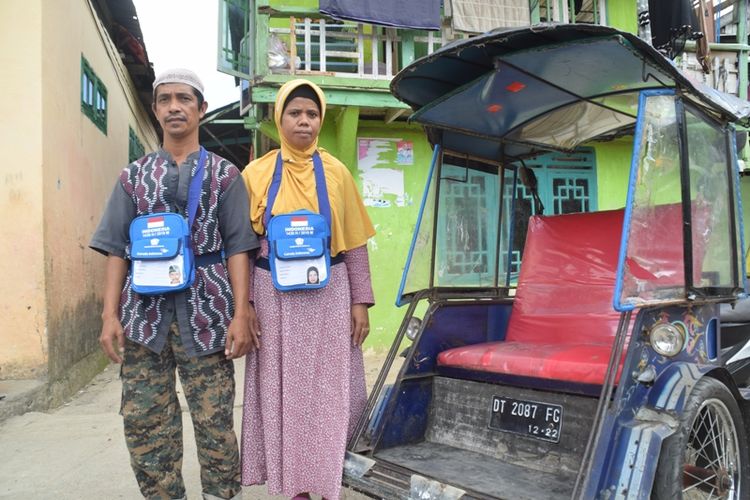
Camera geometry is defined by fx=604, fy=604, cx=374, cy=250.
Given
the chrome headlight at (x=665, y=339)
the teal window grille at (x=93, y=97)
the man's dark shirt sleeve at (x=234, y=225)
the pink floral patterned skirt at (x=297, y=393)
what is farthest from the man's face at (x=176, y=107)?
the teal window grille at (x=93, y=97)

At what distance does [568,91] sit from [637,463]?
6.73 feet

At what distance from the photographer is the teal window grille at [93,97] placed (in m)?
7.05

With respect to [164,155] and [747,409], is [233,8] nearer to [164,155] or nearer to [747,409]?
[164,155]

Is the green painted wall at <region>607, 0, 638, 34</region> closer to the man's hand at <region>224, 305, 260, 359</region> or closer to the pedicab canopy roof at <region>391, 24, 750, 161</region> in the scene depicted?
the pedicab canopy roof at <region>391, 24, 750, 161</region>

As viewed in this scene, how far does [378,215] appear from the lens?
7105 mm

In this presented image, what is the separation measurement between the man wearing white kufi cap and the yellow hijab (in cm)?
16

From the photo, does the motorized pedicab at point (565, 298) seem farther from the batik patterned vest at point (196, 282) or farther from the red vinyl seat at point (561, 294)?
the batik patterned vest at point (196, 282)

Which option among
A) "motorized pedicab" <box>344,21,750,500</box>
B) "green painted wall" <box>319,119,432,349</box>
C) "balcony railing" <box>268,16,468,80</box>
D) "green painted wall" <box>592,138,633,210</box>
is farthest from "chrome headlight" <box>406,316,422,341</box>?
"green painted wall" <box>592,138,633,210</box>

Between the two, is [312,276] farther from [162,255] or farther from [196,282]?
→ [162,255]

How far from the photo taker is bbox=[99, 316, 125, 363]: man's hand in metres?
2.35

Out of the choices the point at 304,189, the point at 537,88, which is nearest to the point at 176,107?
the point at 304,189

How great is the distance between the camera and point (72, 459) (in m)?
3.79

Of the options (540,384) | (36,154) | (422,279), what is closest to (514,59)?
(422,279)

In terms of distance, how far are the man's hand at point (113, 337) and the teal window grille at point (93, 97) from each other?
5429 mm
